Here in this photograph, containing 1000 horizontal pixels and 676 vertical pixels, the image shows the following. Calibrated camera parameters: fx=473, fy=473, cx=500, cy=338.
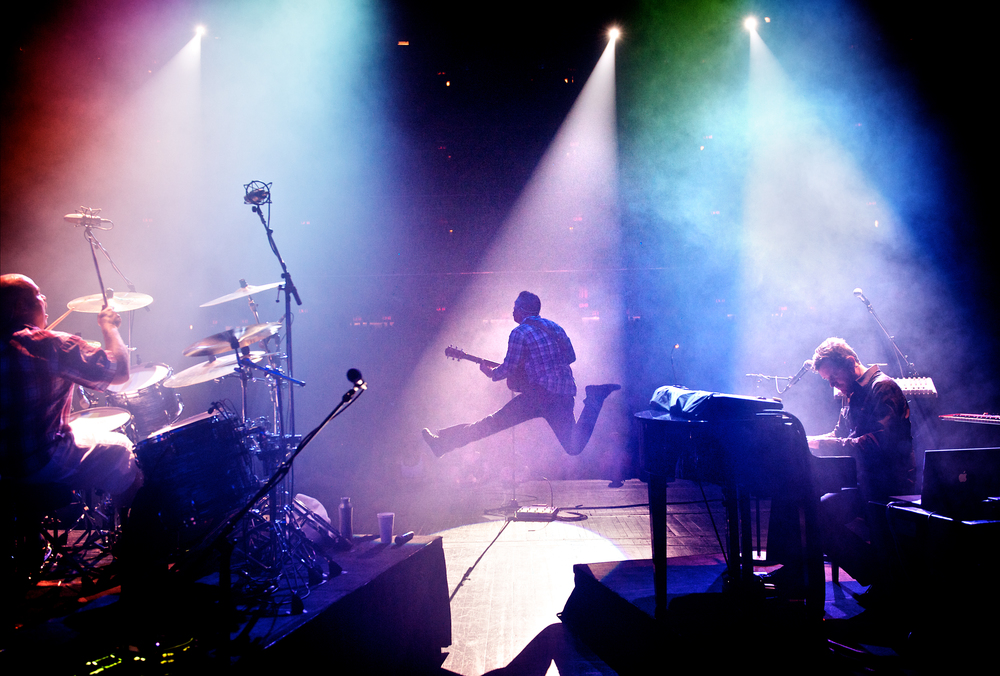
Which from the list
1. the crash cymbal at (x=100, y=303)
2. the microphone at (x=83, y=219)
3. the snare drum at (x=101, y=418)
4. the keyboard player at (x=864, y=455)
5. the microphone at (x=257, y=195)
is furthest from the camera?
the crash cymbal at (x=100, y=303)

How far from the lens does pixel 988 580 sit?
2.09 meters

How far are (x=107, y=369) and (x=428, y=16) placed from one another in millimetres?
6108

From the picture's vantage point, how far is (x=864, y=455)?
10.8 feet

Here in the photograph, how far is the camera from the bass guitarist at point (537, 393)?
13.8ft

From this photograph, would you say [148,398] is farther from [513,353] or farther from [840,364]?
[840,364]

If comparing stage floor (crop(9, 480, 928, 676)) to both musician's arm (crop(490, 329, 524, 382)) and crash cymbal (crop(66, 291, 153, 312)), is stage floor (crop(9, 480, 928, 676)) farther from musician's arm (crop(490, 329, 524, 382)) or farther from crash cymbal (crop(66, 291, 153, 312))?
crash cymbal (crop(66, 291, 153, 312))

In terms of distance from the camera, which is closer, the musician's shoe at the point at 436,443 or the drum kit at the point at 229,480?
the drum kit at the point at 229,480

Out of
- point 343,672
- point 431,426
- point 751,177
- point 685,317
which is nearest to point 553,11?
point 751,177

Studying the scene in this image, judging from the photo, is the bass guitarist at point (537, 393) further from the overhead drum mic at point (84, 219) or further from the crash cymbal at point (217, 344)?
the overhead drum mic at point (84, 219)

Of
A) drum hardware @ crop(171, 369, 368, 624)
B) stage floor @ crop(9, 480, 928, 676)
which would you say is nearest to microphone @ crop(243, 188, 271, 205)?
drum hardware @ crop(171, 369, 368, 624)

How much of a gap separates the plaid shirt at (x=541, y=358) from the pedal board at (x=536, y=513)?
68.9 inches

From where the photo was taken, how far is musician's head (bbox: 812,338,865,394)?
140 inches

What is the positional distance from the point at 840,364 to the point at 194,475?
4.30m

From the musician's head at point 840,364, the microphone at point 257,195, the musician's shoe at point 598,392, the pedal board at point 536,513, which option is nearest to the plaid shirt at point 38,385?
the microphone at point 257,195
